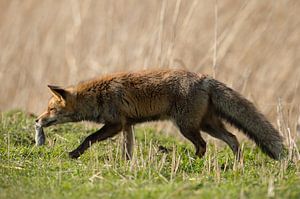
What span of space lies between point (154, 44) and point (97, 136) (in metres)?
3.96

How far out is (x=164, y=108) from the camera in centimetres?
782

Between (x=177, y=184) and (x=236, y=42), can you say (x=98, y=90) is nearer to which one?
(x=177, y=184)

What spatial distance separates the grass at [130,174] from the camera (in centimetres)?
504

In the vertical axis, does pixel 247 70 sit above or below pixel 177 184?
above

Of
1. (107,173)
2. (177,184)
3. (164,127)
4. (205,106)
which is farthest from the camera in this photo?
(164,127)

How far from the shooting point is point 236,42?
1190cm

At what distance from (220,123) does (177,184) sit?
2801 mm

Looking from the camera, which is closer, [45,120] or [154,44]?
[45,120]

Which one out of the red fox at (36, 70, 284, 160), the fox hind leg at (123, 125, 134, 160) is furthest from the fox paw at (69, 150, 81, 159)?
the fox hind leg at (123, 125, 134, 160)

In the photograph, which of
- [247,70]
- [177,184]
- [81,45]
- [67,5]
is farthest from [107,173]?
[67,5]

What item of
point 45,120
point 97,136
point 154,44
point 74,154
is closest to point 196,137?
point 97,136

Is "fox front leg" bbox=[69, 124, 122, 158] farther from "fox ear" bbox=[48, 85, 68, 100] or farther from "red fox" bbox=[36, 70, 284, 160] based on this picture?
"fox ear" bbox=[48, 85, 68, 100]

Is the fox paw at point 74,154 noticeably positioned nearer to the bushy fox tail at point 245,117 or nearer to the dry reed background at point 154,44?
the bushy fox tail at point 245,117

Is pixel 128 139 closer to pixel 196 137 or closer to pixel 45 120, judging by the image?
pixel 196 137
